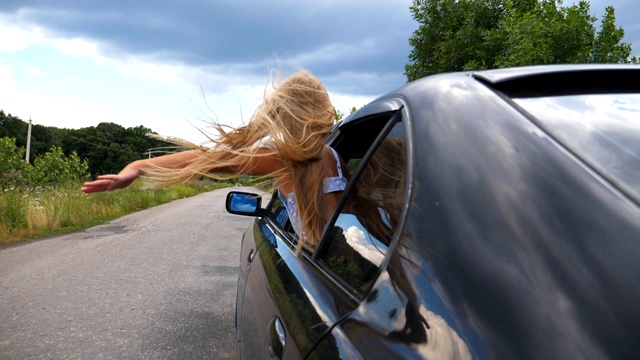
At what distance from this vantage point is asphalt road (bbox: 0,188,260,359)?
4156 mm

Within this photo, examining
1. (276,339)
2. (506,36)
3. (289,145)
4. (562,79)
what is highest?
(506,36)

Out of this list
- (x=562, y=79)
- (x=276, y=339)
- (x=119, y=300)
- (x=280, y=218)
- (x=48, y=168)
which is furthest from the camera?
(x=48, y=168)

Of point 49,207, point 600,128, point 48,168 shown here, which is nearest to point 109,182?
point 600,128

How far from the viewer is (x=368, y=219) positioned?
1.57 m

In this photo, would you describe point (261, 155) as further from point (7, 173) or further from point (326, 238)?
point (7, 173)

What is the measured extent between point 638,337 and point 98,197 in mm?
20205

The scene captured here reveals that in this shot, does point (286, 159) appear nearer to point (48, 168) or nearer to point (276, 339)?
point (276, 339)

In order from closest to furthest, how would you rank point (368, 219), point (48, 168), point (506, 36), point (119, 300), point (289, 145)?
point (368, 219)
point (289, 145)
point (119, 300)
point (506, 36)
point (48, 168)

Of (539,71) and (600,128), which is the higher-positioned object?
(539,71)

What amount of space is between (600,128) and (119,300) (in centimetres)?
555

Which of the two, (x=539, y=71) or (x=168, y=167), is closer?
(x=539, y=71)

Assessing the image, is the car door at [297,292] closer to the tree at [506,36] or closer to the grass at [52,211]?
the grass at [52,211]

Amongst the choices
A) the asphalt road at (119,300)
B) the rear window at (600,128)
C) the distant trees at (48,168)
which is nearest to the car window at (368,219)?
the rear window at (600,128)

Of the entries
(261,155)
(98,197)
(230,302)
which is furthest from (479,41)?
(98,197)
